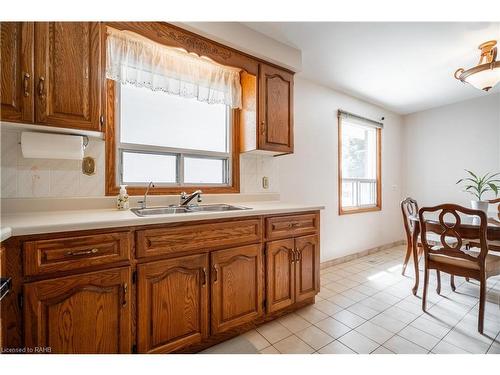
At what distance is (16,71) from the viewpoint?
116 centimetres

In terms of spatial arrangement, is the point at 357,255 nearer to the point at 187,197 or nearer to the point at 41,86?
the point at 187,197

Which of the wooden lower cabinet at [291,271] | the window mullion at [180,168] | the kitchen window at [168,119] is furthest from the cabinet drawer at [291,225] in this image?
the window mullion at [180,168]

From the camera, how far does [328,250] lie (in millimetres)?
3010

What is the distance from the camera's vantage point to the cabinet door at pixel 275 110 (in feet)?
6.71

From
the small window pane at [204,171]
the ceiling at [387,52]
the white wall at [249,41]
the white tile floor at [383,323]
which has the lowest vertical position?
the white tile floor at [383,323]

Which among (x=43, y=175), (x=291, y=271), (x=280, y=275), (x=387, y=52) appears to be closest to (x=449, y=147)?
(x=387, y=52)

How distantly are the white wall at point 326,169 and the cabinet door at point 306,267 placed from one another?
76 cm

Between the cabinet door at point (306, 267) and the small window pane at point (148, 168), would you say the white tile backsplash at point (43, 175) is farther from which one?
the cabinet door at point (306, 267)

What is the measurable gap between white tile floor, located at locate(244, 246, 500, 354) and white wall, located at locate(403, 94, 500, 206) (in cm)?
164

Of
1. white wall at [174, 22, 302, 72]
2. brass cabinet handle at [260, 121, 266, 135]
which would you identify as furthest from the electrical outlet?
white wall at [174, 22, 302, 72]

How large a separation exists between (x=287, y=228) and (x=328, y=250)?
151 cm

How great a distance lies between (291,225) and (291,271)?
38cm

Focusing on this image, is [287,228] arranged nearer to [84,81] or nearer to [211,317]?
[211,317]
